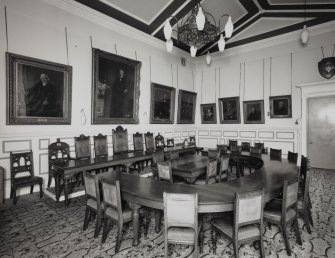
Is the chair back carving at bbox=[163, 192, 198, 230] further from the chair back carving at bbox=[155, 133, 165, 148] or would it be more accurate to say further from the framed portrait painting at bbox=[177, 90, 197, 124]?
the framed portrait painting at bbox=[177, 90, 197, 124]

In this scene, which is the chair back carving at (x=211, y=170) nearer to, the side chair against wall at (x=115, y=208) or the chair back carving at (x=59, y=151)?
the side chair against wall at (x=115, y=208)

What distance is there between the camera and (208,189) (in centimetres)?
298

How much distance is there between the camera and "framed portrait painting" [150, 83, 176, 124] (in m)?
8.43

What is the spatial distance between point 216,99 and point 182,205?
844cm

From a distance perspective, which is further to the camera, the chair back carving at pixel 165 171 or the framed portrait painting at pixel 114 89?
the framed portrait painting at pixel 114 89

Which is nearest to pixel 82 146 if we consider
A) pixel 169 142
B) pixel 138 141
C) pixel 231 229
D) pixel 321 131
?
pixel 138 141

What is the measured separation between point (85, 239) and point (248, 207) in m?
2.35

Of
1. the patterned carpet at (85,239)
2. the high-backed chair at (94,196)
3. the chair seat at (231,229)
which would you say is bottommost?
the patterned carpet at (85,239)

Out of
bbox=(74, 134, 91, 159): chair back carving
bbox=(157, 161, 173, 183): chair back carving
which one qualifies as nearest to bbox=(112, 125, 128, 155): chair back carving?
bbox=(74, 134, 91, 159): chair back carving

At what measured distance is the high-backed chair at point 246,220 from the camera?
2381 mm

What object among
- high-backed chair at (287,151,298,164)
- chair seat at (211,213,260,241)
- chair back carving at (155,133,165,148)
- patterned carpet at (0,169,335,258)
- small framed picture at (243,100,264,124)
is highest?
small framed picture at (243,100,264,124)

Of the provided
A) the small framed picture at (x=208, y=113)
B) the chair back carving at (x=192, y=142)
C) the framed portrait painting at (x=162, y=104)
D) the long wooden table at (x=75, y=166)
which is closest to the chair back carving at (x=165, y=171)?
the long wooden table at (x=75, y=166)

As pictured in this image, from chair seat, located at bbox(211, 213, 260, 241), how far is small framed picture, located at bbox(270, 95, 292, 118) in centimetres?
676

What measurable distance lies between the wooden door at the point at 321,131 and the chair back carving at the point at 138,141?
6410mm
